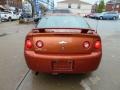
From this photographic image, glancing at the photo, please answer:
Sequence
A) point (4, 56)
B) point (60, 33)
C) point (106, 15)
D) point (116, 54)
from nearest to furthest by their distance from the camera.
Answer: point (60, 33), point (4, 56), point (116, 54), point (106, 15)

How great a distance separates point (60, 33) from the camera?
4.98m

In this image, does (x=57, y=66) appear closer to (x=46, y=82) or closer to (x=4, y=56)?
(x=46, y=82)

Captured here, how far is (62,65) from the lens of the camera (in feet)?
16.4

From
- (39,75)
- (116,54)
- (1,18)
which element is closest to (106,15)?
(1,18)

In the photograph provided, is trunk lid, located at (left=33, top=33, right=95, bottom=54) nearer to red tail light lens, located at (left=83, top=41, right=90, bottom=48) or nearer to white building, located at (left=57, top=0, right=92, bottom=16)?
red tail light lens, located at (left=83, top=41, right=90, bottom=48)

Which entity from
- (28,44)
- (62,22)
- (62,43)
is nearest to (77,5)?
(62,22)

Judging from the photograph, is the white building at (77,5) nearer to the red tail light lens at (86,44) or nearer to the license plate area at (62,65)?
the red tail light lens at (86,44)

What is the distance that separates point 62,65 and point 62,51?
0.30 meters

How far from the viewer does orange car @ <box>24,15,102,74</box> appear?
4.95m

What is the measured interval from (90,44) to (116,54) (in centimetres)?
385

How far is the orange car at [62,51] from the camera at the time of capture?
4.95 meters

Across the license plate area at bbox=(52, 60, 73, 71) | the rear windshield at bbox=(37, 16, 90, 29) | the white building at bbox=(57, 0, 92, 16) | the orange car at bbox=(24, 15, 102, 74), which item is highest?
the white building at bbox=(57, 0, 92, 16)

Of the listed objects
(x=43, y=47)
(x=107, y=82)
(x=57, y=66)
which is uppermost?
(x=43, y=47)

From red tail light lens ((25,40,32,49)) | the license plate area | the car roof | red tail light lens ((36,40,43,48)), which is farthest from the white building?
the license plate area
